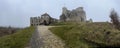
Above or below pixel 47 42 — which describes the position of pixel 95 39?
above

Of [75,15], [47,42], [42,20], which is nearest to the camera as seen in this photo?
[47,42]

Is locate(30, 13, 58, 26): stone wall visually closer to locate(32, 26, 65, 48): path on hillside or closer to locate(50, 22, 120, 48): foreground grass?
locate(32, 26, 65, 48): path on hillside

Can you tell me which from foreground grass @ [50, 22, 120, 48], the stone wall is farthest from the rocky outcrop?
foreground grass @ [50, 22, 120, 48]

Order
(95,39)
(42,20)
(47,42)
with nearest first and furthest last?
(95,39) < (47,42) < (42,20)

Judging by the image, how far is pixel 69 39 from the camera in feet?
115

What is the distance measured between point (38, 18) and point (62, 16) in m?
10.0

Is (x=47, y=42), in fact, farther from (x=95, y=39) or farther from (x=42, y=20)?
(x=42, y=20)

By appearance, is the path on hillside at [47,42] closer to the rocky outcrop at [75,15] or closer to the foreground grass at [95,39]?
the foreground grass at [95,39]

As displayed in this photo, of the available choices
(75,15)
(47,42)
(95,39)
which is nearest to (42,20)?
(75,15)

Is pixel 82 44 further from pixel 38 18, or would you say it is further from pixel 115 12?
pixel 38 18

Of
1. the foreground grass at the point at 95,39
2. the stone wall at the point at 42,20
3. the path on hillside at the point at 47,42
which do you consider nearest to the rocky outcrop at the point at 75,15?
the stone wall at the point at 42,20

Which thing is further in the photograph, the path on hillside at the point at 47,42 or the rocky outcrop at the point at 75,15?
the rocky outcrop at the point at 75,15

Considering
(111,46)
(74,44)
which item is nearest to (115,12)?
(74,44)

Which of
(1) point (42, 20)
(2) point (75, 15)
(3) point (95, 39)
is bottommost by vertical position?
(3) point (95, 39)
